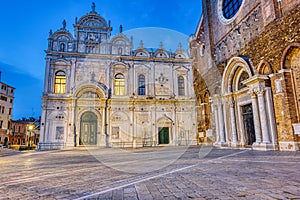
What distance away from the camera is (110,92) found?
66.4 feet

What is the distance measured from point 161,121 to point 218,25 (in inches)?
431

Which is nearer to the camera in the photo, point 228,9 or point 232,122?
point 232,122

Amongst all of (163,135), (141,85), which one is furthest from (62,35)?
(163,135)

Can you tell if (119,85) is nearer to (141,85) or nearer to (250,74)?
(141,85)

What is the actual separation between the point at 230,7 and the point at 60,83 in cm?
1717

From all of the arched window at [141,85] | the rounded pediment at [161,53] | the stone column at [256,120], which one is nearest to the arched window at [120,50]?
the arched window at [141,85]

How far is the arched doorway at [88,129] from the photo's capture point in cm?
1913

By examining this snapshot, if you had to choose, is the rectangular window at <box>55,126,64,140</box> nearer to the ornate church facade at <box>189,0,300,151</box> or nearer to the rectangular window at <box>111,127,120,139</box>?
the rectangular window at <box>111,127,120,139</box>

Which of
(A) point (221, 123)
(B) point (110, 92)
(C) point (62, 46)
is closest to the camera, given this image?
(A) point (221, 123)

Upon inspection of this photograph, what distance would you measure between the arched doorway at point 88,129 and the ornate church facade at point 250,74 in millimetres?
10589

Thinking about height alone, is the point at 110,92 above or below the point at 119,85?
below

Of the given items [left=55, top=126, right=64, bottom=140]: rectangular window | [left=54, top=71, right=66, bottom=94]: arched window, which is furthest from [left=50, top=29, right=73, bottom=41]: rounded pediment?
[left=55, top=126, right=64, bottom=140]: rectangular window

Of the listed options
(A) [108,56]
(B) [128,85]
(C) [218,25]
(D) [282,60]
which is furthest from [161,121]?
(D) [282,60]

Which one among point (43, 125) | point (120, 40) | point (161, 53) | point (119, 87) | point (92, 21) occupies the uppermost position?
point (92, 21)
